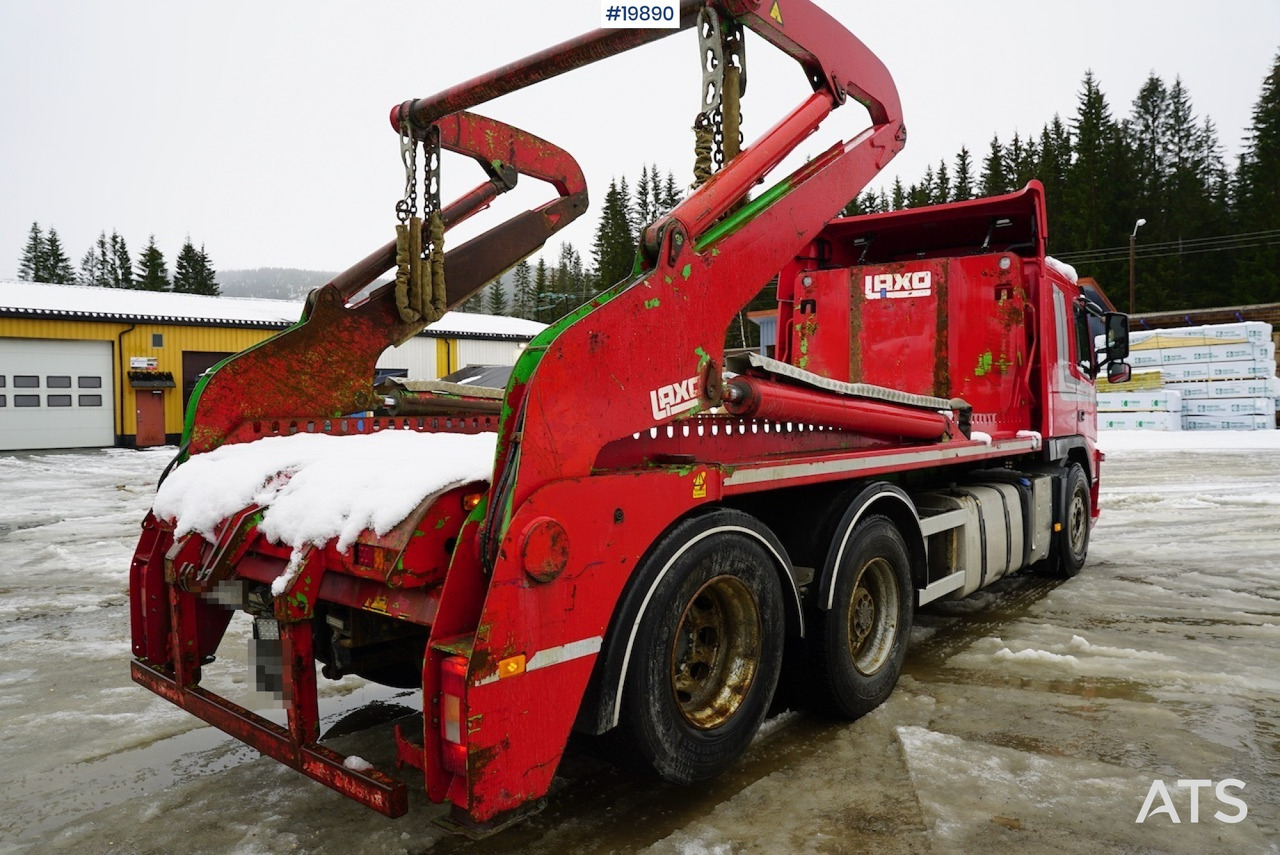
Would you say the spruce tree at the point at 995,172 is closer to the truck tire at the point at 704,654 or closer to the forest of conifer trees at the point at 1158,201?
the forest of conifer trees at the point at 1158,201

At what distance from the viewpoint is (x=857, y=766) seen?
3.44 metres

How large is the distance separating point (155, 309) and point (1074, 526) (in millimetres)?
26880

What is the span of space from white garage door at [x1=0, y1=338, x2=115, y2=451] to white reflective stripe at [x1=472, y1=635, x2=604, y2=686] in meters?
26.0

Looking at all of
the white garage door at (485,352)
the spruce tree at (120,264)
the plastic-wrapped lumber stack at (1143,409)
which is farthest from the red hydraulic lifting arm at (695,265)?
the spruce tree at (120,264)

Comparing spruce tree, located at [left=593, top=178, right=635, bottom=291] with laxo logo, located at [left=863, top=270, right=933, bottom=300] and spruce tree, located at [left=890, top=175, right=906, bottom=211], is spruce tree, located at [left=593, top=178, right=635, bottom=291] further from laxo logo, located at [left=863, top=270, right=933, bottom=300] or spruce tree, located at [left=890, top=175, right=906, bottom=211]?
laxo logo, located at [left=863, top=270, right=933, bottom=300]

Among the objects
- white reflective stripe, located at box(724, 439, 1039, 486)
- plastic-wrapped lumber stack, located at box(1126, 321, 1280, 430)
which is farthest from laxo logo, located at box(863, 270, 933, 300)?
plastic-wrapped lumber stack, located at box(1126, 321, 1280, 430)

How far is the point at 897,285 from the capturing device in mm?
6543

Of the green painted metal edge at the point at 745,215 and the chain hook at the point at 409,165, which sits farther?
the chain hook at the point at 409,165

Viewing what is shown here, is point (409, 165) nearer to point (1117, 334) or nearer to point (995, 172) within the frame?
point (1117, 334)

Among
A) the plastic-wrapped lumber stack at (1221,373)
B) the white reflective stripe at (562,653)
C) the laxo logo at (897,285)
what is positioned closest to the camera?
the white reflective stripe at (562,653)

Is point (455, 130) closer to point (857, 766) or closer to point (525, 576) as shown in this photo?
point (525, 576)

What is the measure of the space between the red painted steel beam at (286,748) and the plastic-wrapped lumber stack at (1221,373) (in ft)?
96.6

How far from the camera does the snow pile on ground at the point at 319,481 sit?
2.66 meters

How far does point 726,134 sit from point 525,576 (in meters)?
2.03
